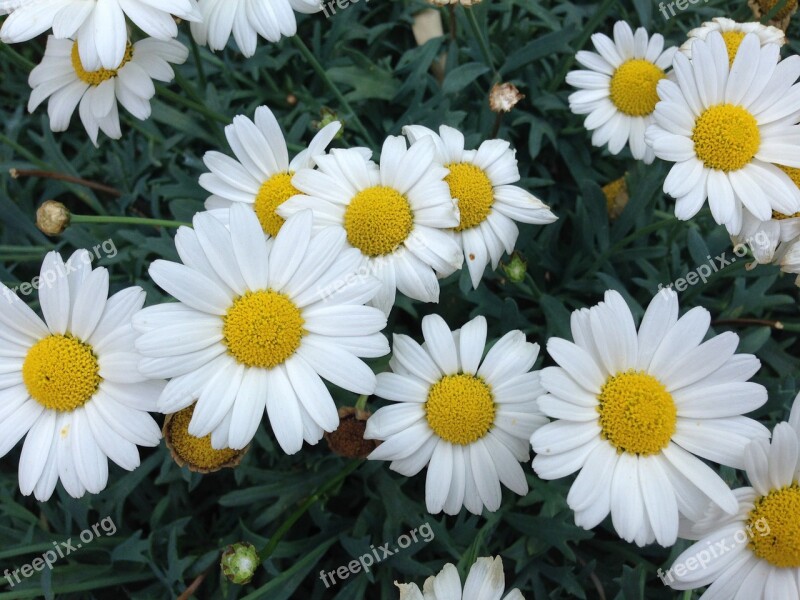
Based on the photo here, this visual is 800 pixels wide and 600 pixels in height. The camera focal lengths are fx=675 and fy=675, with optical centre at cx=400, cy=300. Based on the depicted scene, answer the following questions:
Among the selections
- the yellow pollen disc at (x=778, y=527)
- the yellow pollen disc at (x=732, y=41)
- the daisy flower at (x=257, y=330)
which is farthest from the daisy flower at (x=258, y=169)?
the yellow pollen disc at (x=778, y=527)

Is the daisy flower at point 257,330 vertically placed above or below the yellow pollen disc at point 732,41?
above

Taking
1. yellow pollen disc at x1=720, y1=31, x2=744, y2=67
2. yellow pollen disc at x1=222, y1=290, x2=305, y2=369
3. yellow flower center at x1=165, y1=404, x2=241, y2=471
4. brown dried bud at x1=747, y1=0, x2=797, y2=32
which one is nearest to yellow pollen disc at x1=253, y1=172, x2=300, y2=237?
yellow pollen disc at x1=222, y1=290, x2=305, y2=369

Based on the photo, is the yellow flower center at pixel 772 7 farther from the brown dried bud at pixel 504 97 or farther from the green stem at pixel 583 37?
the brown dried bud at pixel 504 97

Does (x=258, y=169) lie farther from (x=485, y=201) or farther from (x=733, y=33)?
(x=733, y=33)

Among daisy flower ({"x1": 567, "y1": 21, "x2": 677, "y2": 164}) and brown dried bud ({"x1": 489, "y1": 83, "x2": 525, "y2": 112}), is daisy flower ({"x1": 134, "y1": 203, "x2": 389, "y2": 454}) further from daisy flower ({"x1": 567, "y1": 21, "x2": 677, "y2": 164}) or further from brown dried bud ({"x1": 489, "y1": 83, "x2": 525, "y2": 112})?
daisy flower ({"x1": 567, "y1": 21, "x2": 677, "y2": 164})

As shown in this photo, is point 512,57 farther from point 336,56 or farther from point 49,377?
point 49,377

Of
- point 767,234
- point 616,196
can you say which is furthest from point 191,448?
point 616,196
